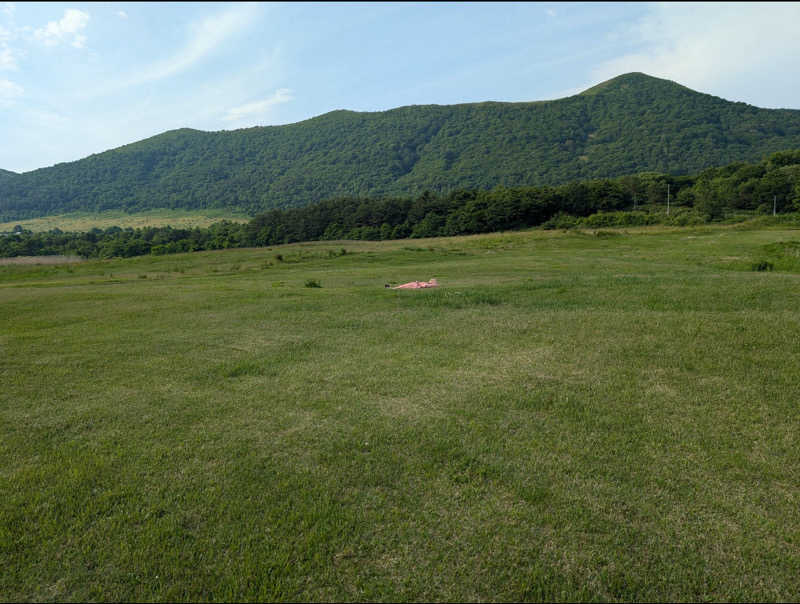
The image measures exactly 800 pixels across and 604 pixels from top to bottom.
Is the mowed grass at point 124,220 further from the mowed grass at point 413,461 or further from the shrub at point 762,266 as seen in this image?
the mowed grass at point 413,461

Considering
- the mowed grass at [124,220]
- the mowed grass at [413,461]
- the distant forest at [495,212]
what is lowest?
the mowed grass at [413,461]

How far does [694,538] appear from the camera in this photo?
397 cm

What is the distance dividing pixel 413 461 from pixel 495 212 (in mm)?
79860

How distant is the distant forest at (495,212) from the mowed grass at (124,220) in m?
60.9

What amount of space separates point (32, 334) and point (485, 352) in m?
10.4

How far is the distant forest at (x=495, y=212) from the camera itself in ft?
246

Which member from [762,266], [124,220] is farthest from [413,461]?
[124,220]

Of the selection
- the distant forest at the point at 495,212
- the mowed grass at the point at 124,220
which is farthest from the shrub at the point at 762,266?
the mowed grass at the point at 124,220

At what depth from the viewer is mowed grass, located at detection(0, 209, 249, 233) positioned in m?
148

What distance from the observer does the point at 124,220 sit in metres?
167

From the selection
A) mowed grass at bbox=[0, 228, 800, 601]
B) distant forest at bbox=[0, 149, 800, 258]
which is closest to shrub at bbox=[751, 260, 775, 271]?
mowed grass at bbox=[0, 228, 800, 601]

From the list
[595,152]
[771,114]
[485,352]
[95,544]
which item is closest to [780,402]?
[485,352]

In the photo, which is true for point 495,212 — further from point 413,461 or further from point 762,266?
point 413,461

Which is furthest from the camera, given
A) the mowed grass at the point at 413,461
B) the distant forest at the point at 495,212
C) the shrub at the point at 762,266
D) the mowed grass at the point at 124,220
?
the mowed grass at the point at 124,220
